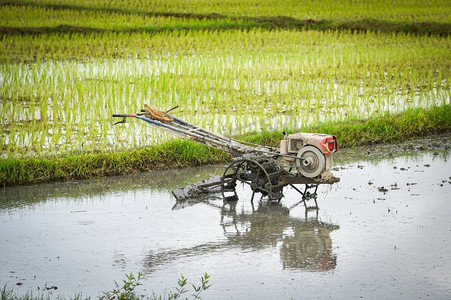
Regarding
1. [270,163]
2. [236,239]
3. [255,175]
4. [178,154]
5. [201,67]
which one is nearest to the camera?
[236,239]

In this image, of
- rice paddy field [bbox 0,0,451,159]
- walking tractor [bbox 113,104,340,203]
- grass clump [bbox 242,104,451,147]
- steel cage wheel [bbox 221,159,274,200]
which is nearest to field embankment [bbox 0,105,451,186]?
grass clump [bbox 242,104,451,147]

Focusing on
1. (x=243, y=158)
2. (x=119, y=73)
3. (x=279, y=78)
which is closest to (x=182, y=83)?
(x=119, y=73)

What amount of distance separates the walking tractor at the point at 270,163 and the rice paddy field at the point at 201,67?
1723 millimetres

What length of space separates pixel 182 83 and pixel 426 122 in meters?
3.69

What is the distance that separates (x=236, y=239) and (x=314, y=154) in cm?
117

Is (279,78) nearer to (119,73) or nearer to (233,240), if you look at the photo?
(119,73)

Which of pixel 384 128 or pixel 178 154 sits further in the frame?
pixel 384 128

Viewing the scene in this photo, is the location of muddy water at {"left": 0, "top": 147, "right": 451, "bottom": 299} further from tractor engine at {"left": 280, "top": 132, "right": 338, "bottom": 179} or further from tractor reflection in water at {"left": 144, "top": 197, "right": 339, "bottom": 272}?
tractor engine at {"left": 280, "top": 132, "right": 338, "bottom": 179}

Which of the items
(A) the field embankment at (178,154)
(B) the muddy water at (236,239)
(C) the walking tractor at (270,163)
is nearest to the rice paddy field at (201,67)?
(A) the field embankment at (178,154)

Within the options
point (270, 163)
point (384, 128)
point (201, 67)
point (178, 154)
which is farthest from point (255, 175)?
point (201, 67)

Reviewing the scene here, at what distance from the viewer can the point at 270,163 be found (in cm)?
654

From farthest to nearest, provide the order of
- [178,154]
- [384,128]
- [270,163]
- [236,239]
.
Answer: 1. [384,128]
2. [178,154]
3. [270,163]
4. [236,239]

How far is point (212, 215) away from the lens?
6.45 metres

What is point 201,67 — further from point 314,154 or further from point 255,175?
point 314,154
